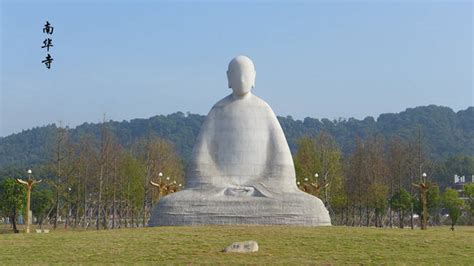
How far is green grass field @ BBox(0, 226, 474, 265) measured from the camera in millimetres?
16875

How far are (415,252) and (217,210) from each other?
318 inches

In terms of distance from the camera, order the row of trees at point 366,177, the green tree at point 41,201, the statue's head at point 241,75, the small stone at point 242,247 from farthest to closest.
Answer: the green tree at point 41,201, the row of trees at point 366,177, the statue's head at point 241,75, the small stone at point 242,247

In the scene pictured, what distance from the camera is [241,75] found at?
2705 centimetres

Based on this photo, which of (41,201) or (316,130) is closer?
(41,201)

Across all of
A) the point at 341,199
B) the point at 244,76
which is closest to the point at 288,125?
the point at 341,199

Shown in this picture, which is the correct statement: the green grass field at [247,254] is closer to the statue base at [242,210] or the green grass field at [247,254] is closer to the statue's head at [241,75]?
the statue base at [242,210]

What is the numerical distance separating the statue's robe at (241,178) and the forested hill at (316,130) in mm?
91450

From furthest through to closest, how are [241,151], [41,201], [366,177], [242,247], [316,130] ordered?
1. [316,130]
2. [41,201]
3. [366,177]
4. [241,151]
5. [242,247]

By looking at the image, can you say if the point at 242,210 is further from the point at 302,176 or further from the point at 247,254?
the point at 302,176

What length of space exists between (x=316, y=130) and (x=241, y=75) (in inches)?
4645

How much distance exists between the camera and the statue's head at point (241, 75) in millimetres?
27062

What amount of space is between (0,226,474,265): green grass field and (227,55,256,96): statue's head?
676 cm

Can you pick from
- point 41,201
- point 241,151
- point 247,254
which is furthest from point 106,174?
point 247,254

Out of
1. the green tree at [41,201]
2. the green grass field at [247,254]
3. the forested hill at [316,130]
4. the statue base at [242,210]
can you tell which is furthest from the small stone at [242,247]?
the forested hill at [316,130]
